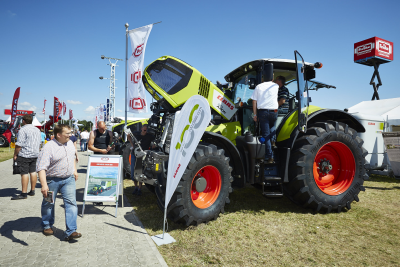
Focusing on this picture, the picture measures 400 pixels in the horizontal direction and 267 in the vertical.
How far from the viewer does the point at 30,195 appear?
18.2 ft

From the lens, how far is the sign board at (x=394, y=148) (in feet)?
24.1

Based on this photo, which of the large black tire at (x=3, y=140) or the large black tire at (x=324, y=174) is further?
the large black tire at (x=3, y=140)

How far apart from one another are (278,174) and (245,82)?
1.87 metres

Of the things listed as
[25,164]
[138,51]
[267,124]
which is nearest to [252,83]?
[267,124]

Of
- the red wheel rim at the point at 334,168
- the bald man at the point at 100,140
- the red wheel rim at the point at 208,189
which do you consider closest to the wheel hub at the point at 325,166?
the red wheel rim at the point at 334,168

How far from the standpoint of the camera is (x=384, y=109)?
1034 centimetres

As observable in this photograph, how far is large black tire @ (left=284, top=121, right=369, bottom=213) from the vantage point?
4027 mm

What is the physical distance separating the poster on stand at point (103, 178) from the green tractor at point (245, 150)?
800 mm

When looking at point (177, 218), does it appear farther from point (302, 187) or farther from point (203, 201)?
point (302, 187)

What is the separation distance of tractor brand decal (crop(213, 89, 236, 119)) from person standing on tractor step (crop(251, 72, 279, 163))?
1.93 feet

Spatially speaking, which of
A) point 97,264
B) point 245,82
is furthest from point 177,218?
point 245,82

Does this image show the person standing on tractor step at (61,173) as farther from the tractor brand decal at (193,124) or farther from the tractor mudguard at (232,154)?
the tractor mudguard at (232,154)

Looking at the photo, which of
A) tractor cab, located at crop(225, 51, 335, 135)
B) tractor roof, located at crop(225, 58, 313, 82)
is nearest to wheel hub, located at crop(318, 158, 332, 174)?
tractor cab, located at crop(225, 51, 335, 135)

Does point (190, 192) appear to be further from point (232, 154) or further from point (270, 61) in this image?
point (270, 61)
